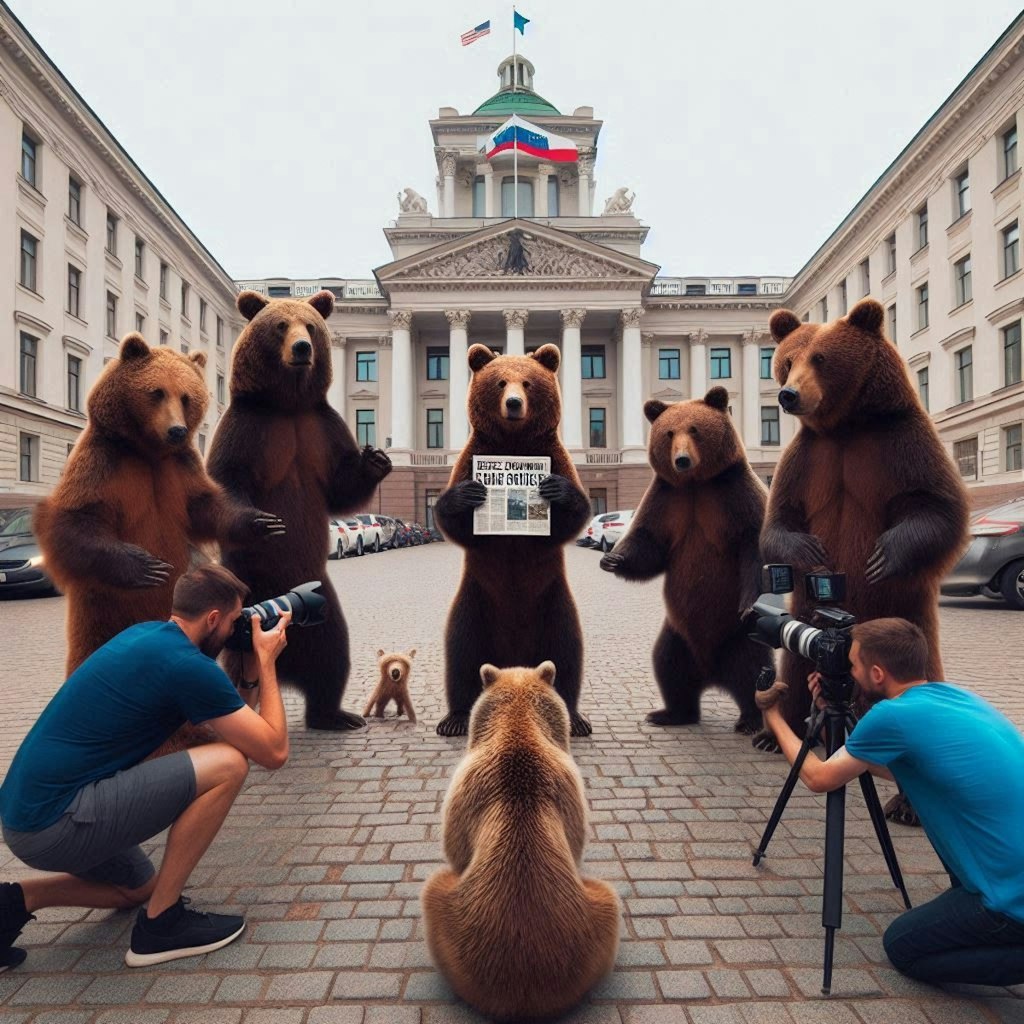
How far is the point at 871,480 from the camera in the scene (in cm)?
365

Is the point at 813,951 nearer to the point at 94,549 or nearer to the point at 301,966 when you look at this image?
the point at 301,966

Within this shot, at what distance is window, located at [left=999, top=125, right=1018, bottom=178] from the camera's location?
2500 cm

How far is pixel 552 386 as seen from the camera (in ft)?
14.4

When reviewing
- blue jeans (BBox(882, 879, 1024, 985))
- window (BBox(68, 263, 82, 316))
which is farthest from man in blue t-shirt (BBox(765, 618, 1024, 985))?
window (BBox(68, 263, 82, 316))

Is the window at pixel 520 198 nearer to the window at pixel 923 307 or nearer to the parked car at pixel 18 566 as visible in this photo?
the window at pixel 923 307

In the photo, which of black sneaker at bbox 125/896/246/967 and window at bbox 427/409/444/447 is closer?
black sneaker at bbox 125/896/246/967

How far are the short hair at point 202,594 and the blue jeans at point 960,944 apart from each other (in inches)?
101

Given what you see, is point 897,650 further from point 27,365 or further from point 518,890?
point 27,365

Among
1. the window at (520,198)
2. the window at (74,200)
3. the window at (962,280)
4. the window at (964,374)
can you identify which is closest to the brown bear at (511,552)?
the window at (964,374)

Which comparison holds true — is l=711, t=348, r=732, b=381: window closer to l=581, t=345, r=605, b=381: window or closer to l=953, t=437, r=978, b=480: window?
l=581, t=345, r=605, b=381: window

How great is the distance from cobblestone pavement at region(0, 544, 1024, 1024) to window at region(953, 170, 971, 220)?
29.0 meters

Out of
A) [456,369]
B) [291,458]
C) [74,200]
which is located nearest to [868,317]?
[291,458]

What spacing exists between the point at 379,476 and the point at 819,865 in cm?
312

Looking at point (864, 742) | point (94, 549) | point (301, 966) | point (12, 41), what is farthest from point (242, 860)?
point (12, 41)
